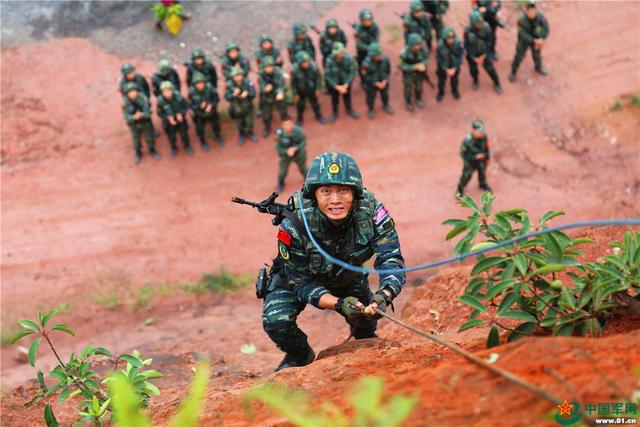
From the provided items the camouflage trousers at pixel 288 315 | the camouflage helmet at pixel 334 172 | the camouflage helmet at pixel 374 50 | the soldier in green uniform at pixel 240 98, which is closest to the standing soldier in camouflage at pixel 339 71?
the camouflage helmet at pixel 374 50

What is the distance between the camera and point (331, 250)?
5.20 m

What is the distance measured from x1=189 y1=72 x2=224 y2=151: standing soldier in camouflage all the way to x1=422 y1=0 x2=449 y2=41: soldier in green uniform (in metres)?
4.68

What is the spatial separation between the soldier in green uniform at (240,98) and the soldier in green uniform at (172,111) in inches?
32.1

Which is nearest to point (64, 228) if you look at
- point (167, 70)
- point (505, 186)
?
point (167, 70)

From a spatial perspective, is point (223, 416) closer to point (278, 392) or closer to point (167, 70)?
point (278, 392)

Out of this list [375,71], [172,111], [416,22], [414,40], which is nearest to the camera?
[172,111]

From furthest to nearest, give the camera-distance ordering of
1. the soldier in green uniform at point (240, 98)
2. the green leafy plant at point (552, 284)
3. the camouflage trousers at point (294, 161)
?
the soldier in green uniform at point (240, 98) < the camouflage trousers at point (294, 161) < the green leafy plant at point (552, 284)

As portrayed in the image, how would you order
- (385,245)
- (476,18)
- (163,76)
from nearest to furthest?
(385,245) < (476,18) < (163,76)

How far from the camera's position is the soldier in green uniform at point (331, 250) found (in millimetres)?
4836

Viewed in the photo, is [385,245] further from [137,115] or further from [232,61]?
[232,61]

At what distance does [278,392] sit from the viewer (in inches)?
161

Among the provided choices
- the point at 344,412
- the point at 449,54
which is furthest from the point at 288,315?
the point at 449,54

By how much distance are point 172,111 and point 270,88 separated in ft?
5.69

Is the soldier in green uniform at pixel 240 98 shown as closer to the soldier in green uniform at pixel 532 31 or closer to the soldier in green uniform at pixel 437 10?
the soldier in green uniform at pixel 437 10
